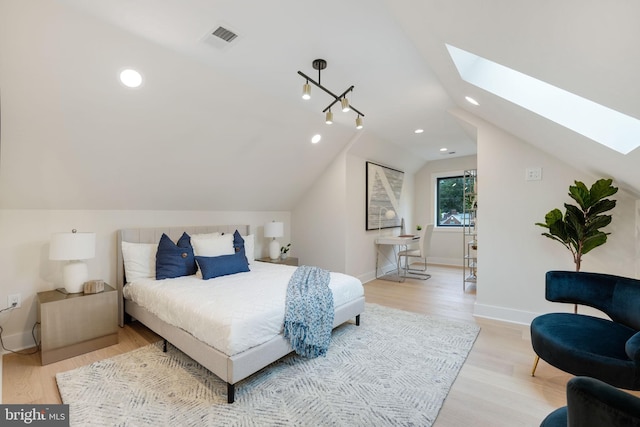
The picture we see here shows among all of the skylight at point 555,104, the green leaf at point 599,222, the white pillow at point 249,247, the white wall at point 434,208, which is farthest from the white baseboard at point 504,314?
the white wall at point 434,208

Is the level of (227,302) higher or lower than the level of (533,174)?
lower

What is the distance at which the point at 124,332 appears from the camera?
9.68ft

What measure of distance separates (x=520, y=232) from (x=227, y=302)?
3.14 m

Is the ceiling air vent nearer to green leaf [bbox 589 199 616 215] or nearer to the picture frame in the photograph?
green leaf [bbox 589 199 616 215]

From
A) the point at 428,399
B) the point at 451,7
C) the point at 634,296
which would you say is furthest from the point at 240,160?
the point at 634,296

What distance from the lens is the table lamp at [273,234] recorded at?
177 inches

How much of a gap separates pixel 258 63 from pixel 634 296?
316cm

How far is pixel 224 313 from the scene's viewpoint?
6.42ft

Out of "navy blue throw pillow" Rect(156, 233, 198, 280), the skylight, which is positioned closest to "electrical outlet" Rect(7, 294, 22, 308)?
"navy blue throw pillow" Rect(156, 233, 198, 280)

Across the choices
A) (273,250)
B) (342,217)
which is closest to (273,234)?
(273,250)

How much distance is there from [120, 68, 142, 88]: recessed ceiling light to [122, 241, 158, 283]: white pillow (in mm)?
1668

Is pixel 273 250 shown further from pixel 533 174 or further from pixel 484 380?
pixel 533 174

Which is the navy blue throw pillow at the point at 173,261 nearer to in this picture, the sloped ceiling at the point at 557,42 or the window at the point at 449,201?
the sloped ceiling at the point at 557,42

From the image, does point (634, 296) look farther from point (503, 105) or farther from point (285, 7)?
point (285, 7)
